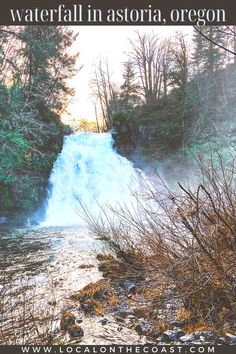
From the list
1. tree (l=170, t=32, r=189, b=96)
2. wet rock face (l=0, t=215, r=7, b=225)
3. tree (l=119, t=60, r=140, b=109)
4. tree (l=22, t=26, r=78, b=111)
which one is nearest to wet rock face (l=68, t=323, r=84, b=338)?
wet rock face (l=0, t=215, r=7, b=225)

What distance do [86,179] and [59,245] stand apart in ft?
33.6

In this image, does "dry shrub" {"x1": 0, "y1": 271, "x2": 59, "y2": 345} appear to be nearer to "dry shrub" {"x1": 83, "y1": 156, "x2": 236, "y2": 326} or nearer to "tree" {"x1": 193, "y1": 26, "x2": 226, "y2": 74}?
"dry shrub" {"x1": 83, "y1": 156, "x2": 236, "y2": 326}

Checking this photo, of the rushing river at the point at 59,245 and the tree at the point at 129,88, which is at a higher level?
the tree at the point at 129,88

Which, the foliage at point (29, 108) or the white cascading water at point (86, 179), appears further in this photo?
the white cascading water at point (86, 179)

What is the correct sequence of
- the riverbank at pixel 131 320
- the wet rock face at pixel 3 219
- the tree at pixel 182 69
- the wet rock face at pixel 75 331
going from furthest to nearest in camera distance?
the tree at pixel 182 69, the wet rock face at pixel 3 219, the wet rock face at pixel 75 331, the riverbank at pixel 131 320

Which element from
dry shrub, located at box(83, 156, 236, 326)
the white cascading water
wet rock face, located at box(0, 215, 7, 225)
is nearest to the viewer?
dry shrub, located at box(83, 156, 236, 326)

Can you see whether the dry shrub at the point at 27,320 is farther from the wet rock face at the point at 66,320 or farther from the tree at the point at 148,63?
the tree at the point at 148,63

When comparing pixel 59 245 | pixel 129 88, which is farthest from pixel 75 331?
pixel 129 88

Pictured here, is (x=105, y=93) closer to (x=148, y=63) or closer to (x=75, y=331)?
(x=148, y=63)

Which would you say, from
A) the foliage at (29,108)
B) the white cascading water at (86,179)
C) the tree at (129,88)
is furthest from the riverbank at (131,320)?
the tree at (129,88)

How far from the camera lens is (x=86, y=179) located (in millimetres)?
19859

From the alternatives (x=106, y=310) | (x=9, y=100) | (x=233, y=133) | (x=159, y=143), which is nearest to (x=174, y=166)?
(x=159, y=143)

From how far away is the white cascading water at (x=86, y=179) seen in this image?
18.0 m

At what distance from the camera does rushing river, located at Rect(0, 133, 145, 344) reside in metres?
4.44
